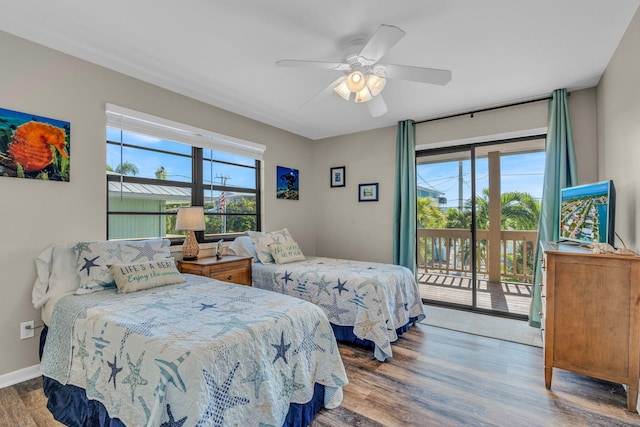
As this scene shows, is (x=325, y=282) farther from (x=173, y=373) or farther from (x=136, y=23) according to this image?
(x=136, y=23)

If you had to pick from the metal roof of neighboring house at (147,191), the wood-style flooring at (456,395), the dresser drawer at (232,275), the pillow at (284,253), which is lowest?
the wood-style flooring at (456,395)

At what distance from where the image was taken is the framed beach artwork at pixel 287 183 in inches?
173

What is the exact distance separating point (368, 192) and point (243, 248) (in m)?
2.02

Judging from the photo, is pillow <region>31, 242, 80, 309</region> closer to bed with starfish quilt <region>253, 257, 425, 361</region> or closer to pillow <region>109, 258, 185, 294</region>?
pillow <region>109, 258, 185, 294</region>

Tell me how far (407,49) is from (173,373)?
2.57m

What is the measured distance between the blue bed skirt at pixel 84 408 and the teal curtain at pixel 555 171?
2.67 m

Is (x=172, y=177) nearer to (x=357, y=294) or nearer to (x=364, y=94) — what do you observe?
(x=364, y=94)

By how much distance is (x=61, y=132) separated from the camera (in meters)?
2.38

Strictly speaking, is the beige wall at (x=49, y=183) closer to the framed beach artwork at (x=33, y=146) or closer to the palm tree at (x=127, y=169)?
the framed beach artwork at (x=33, y=146)

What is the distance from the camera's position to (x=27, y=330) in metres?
2.24

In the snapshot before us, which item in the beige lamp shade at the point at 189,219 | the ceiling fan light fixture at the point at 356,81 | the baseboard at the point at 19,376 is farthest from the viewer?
the beige lamp shade at the point at 189,219

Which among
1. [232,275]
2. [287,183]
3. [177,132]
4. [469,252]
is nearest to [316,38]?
[177,132]

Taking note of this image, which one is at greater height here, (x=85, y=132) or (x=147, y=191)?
(x=85, y=132)

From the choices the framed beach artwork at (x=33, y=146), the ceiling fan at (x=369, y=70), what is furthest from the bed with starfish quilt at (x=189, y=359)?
the ceiling fan at (x=369, y=70)
